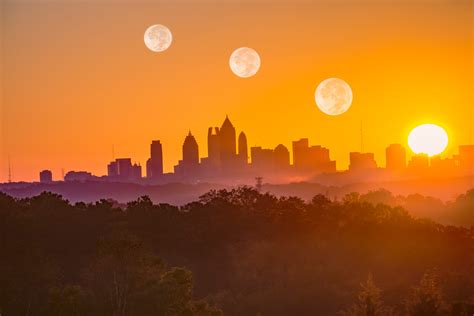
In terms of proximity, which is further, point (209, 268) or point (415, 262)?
point (415, 262)

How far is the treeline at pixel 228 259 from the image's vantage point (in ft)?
227

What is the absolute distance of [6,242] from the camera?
→ 85.5 meters

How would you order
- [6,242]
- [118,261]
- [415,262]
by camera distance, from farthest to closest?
1. [415,262]
2. [6,242]
3. [118,261]

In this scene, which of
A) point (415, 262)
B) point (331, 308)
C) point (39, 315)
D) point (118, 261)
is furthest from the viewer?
point (415, 262)

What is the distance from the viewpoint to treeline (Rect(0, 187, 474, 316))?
227 ft

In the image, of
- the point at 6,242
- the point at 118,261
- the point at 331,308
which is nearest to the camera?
the point at 118,261

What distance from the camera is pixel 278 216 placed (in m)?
117

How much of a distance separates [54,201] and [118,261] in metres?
31.5

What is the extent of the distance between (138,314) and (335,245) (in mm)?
47535

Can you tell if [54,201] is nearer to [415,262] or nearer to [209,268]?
[209,268]

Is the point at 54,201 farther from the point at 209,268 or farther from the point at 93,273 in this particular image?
the point at 93,273

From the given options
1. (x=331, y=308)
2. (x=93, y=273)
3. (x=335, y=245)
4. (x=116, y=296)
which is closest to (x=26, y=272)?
(x=93, y=273)

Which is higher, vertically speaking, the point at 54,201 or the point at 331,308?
the point at 54,201

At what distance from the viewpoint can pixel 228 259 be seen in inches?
4178
